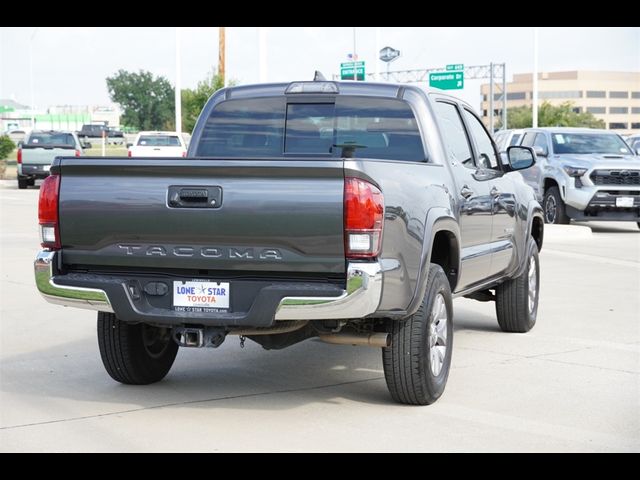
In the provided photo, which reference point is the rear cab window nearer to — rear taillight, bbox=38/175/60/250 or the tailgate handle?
the tailgate handle

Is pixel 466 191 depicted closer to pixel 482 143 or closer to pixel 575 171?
pixel 482 143

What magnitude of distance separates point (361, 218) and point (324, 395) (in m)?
1.63

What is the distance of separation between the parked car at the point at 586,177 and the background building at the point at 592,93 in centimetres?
15818

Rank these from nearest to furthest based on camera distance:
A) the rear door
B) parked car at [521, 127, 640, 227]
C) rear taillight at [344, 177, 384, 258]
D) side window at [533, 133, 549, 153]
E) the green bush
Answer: rear taillight at [344, 177, 384, 258], the rear door, parked car at [521, 127, 640, 227], side window at [533, 133, 549, 153], the green bush

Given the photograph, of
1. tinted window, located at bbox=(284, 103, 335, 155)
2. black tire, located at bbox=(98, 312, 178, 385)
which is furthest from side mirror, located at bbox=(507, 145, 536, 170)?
black tire, located at bbox=(98, 312, 178, 385)

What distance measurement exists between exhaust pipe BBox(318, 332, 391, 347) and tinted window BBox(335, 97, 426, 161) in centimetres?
144

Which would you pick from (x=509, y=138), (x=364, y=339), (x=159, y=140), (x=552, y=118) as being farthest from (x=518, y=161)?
(x=552, y=118)

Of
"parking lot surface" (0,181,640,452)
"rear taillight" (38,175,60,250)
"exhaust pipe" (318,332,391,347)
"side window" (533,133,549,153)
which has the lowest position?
"parking lot surface" (0,181,640,452)

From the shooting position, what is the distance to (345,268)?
602 cm

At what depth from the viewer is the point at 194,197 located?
20.2 feet

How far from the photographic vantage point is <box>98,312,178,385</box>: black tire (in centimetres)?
716
